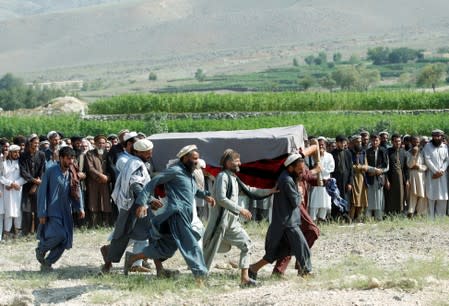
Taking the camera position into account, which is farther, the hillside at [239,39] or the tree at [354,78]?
the hillside at [239,39]

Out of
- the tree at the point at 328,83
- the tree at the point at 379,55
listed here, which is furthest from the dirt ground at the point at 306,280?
the tree at the point at 379,55

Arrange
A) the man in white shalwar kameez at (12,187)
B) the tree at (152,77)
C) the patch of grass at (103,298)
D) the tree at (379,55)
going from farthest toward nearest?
the tree at (152,77)
the tree at (379,55)
the man in white shalwar kameez at (12,187)
the patch of grass at (103,298)

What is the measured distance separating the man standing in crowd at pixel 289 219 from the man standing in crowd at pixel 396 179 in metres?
6.52

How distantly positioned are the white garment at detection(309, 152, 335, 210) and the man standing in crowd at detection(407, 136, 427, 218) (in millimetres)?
1643

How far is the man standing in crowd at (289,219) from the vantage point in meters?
11.4

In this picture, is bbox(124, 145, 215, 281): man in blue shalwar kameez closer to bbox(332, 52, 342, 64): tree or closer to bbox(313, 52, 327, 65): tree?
bbox(332, 52, 342, 64): tree

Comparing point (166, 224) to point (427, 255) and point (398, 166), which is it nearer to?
point (427, 255)

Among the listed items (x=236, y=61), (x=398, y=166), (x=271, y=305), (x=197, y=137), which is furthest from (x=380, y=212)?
(x=236, y=61)

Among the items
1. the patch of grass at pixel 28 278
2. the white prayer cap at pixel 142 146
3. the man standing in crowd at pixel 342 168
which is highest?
the white prayer cap at pixel 142 146

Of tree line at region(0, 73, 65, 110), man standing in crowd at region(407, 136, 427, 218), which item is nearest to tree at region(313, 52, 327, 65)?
tree line at region(0, 73, 65, 110)

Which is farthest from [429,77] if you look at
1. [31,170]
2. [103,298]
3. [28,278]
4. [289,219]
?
[103,298]

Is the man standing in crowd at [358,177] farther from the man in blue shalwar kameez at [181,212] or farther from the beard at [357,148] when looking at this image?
the man in blue shalwar kameez at [181,212]

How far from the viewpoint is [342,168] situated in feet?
56.9

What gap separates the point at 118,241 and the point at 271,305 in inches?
100
